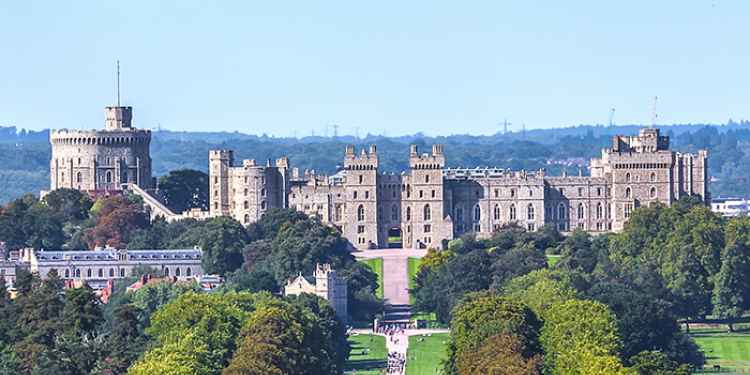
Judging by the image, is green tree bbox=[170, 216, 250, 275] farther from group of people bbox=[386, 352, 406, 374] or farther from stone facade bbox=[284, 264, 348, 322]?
group of people bbox=[386, 352, 406, 374]

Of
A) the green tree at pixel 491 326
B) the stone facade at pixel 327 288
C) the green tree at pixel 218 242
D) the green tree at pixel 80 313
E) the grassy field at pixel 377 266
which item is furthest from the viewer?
the grassy field at pixel 377 266

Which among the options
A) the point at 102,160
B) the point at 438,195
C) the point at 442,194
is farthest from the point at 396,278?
the point at 102,160

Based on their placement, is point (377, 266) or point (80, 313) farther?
point (377, 266)

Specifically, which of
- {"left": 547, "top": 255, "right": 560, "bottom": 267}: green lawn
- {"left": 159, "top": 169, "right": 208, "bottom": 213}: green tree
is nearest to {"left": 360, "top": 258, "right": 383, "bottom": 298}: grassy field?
{"left": 547, "top": 255, "right": 560, "bottom": 267}: green lawn

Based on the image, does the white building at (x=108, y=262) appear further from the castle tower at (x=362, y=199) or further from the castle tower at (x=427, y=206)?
the castle tower at (x=427, y=206)

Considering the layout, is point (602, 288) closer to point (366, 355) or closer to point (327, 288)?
point (366, 355)

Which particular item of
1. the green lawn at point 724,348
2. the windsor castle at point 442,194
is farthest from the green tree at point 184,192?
the green lawn at point 724,348

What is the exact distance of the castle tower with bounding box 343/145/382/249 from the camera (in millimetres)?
157750

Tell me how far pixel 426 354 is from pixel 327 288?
10.7m

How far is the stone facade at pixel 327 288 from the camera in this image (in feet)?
422

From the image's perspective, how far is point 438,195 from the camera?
15862 cm

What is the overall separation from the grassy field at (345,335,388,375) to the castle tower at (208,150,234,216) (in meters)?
35.4

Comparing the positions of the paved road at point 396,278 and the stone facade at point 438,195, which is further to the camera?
the stone facade at point 438,195

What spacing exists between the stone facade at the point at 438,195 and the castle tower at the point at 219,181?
0.19 ft
